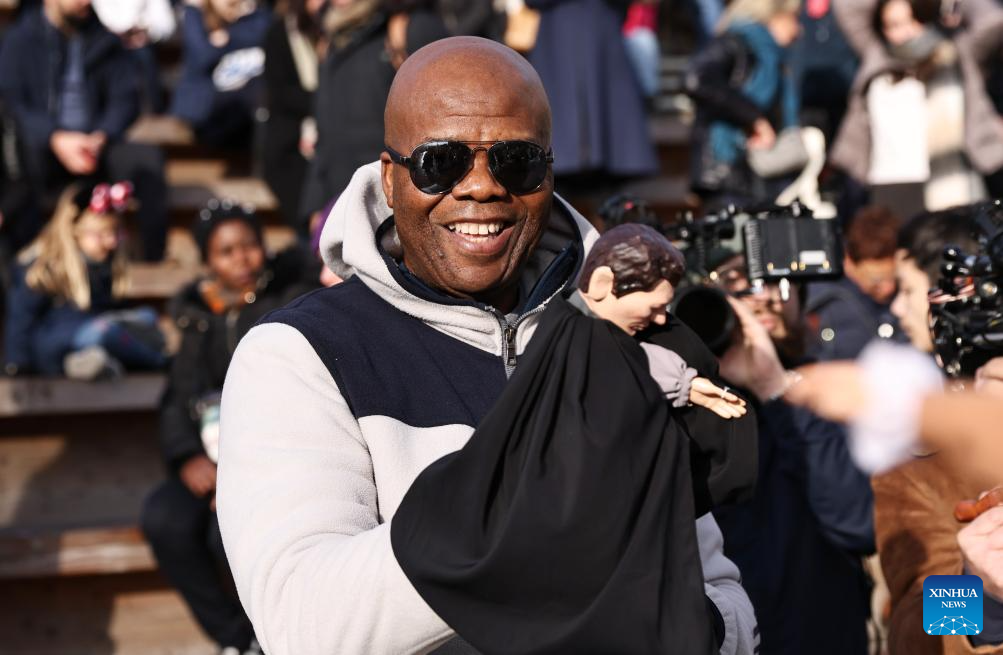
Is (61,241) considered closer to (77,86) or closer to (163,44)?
(77,86)

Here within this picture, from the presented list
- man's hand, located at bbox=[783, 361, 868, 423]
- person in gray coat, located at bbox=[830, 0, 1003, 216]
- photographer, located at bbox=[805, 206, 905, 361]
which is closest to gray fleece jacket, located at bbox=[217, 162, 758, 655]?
man's hand, located at bbox=[783, 361, 868, 423]

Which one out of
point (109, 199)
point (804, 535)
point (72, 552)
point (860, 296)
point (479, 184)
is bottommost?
point (72, 552)

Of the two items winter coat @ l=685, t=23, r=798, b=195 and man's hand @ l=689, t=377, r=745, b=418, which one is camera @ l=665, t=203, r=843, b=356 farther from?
winter coat @ l=685, t=23, r=798, b=195

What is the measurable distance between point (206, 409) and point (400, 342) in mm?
3195

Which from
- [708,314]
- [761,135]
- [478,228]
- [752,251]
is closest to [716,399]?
[478,228]

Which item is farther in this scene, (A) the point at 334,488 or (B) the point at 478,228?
(B) the point at 478,228

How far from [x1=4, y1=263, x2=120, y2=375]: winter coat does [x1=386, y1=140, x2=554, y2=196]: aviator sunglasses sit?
168 inches

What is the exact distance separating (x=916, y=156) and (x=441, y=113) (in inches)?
174

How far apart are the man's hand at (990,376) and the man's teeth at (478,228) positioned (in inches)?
38.0

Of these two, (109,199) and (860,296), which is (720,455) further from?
(109,199)

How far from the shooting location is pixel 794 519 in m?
3.62

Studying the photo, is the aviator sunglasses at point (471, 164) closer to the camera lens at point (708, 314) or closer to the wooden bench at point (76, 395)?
the camera lens at point (708, 314)

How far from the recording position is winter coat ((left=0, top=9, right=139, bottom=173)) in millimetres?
6805

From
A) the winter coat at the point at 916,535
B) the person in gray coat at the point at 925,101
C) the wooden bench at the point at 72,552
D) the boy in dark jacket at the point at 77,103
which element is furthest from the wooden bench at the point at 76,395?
the winter coat at the point at 916,535
